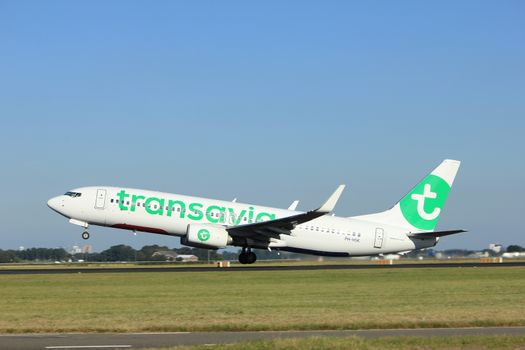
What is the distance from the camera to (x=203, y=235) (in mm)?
48250

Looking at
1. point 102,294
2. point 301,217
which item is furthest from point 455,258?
point 102,294

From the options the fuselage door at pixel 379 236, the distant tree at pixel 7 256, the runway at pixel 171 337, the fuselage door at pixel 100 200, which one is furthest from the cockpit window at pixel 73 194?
the distant tree at pixel 7 256

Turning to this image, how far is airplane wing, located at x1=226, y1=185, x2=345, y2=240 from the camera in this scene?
4769cm

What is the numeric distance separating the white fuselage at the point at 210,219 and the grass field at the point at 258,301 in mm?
6703

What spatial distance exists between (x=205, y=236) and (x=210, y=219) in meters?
2.02

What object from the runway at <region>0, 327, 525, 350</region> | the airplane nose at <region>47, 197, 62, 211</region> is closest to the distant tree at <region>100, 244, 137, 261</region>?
the airplane nose at <region>47, 197, 62, 211</region>

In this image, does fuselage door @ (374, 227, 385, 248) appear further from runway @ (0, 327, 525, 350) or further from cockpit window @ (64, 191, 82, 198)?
runway @ (0, 327, 525, 350)

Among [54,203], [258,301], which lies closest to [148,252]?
[54,203]

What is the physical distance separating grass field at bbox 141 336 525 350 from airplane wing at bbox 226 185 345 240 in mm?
30884

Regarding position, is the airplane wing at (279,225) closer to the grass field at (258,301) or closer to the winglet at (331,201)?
the winglet at (331,201)

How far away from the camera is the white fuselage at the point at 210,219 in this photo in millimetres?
49562

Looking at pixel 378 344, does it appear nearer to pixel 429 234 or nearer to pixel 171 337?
pixel 171 337

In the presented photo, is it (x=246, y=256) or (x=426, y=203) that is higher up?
(x=426, y=203)

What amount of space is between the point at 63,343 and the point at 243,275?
25010 mm
